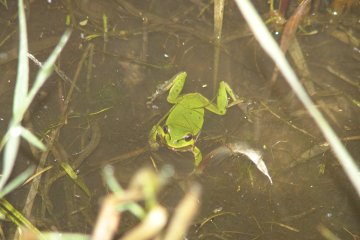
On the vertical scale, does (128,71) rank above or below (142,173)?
above

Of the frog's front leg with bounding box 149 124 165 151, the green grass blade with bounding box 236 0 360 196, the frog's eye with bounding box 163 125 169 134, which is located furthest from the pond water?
the green grass blade with bounding box 236 0 360 196

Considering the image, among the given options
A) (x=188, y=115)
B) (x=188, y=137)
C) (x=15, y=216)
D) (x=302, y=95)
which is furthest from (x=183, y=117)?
(x=302, y=95)

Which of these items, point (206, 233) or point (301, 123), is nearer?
point (206, 233)

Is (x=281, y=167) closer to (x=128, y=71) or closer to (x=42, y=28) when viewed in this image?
(x=128, y=71)

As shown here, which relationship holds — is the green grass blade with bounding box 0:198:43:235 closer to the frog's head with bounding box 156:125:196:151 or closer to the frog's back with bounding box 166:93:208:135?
the frog's head with bounding box 156:125:196:151

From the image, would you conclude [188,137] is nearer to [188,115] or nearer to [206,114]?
[188,115]

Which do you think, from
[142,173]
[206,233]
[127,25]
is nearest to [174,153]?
[142,173]
